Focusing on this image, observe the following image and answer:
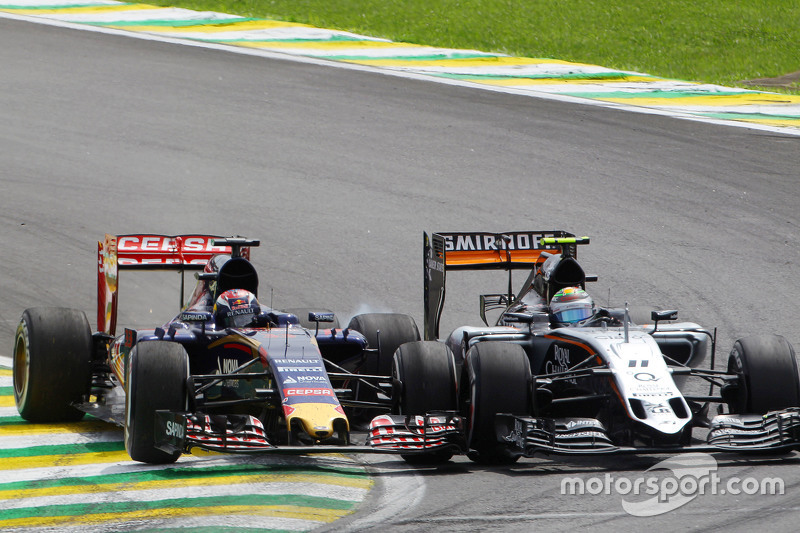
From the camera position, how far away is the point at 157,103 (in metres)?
21.3

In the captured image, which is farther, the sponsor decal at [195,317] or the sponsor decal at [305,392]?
the sponsor decal at [195,317]

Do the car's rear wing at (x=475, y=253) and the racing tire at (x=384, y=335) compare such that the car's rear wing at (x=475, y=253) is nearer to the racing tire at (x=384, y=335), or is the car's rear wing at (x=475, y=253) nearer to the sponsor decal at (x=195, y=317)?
the racing tire at (x=384, y=335)

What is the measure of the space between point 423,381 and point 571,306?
1613mm

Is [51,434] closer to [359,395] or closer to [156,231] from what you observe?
[359,395]

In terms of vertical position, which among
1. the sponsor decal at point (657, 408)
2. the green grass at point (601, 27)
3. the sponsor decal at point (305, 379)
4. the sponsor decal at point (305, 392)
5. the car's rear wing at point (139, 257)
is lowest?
the sponsor decal at point (657, 408)

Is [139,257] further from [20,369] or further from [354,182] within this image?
[354,182]

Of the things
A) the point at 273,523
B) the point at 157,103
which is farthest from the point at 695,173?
the point at 273,523

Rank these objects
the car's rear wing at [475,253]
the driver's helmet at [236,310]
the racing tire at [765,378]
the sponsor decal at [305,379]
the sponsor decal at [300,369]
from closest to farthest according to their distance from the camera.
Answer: the sponsor decal at [305,379], the sponsor decal at [300,369], the racing tire at [765,378], the driver's helmet at [236,310], the car's rear wing at [475,253]

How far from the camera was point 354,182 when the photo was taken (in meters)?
18.2

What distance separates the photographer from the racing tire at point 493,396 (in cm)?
919

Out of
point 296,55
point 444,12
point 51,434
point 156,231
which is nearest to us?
point 51,434

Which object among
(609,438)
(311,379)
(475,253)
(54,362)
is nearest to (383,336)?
(475,253)

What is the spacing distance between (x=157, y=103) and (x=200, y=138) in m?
1.86

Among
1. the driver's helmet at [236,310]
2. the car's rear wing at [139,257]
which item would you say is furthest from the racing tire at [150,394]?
the car's rear wing at [139,257]
